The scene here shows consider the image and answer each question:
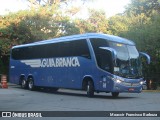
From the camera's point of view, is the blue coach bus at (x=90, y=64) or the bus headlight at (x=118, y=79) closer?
the bus headlight at (x=118, y=79)

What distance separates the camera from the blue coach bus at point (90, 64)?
798 inches

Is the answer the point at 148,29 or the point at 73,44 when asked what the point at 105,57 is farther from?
the point at 148,29

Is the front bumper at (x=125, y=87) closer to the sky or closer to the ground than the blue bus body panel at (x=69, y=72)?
closer to the ground

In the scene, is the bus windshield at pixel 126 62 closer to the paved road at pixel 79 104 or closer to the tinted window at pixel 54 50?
the paved road at pixel 79 104

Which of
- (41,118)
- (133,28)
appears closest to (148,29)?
(133,28)

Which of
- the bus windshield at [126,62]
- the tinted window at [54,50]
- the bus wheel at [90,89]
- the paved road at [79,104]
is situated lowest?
the paved road at [79,104]

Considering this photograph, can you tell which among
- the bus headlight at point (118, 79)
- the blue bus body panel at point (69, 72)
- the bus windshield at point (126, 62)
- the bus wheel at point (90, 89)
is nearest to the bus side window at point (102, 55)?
the blue bus body panel at point (69, 72)

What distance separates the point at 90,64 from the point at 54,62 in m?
4.32

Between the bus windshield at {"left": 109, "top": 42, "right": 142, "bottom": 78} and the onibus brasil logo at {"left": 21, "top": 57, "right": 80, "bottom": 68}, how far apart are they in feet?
10.3

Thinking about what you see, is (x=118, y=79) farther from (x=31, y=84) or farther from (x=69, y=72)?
(x=31, y=84)

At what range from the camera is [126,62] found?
811 inches

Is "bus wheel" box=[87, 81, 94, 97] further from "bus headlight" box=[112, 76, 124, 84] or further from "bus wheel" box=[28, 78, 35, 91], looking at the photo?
"bus wheel" box=[28, 78, 35, 91]

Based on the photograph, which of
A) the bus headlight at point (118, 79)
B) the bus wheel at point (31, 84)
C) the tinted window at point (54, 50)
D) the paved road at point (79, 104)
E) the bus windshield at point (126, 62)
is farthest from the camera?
the bus wheel at point (31, 84)

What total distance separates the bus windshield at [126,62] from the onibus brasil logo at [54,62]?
3133 millimetres
